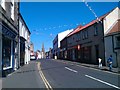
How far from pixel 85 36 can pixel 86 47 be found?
238cm

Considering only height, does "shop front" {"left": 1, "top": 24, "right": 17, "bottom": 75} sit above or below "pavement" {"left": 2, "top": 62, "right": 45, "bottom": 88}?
above

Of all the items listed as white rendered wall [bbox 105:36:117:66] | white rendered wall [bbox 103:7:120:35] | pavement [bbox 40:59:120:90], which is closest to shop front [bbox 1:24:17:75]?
pavement [bbox 40:59:120:90]

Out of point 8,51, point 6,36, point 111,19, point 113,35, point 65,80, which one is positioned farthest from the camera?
point 111,19

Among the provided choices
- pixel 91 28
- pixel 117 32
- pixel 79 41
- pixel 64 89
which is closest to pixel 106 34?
pixel 117 32

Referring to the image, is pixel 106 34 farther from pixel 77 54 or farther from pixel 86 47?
pixel 77 54

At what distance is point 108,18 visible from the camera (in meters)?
34.0

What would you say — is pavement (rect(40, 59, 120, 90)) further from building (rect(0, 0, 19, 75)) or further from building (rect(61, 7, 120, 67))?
building (rect(61, 7, 120, 67))

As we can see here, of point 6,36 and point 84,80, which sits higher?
point 6,36

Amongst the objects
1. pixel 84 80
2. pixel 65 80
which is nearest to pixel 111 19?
pixel 84 80

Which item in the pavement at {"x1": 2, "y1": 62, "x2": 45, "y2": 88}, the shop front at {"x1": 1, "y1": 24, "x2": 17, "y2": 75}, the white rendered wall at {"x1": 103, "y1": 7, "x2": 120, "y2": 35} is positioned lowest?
the pavement at {"x1": 2, "y1": 62, "x2": 45, "y2": 88}

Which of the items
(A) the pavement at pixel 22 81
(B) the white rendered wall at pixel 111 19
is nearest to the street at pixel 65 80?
(A) the pavement at pixel 22 81

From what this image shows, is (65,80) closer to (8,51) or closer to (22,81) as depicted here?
(22,81)

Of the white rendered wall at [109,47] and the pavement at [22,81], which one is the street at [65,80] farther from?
the white rendered wall at [109,47]

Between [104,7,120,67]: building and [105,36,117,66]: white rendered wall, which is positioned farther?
[105,36,117,66]: white rendered wall
